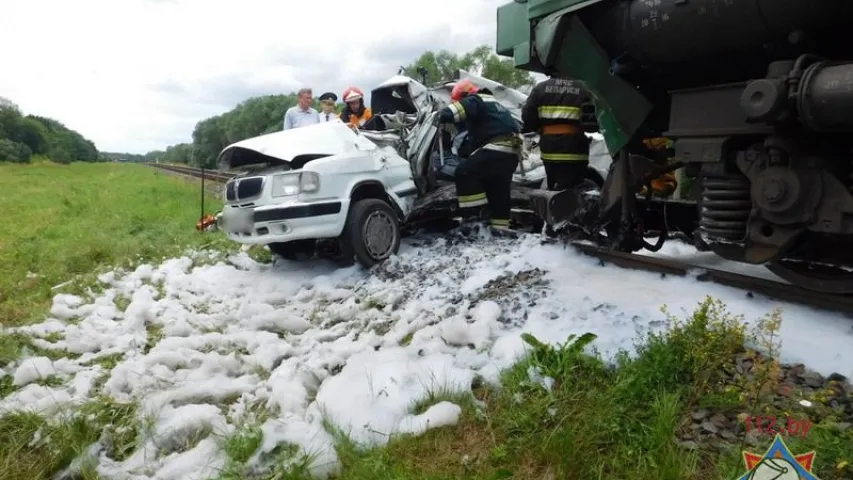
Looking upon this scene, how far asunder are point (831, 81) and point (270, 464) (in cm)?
313

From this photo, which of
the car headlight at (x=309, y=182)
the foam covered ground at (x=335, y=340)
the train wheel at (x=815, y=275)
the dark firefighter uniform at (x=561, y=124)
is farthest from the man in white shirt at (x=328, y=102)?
the train wheel at (x=815, y=275)

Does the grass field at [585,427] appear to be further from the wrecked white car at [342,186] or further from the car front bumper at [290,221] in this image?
the wrecked white car at [342,186]

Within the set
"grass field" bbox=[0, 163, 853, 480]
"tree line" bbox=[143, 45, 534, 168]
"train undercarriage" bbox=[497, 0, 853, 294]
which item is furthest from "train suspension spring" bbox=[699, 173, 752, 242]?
"tree line" bbox=[143, 45, 534, 168]

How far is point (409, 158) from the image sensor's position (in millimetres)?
6754

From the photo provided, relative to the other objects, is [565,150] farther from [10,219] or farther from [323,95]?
[10,219]

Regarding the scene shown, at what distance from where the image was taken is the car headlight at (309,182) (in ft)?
18.5

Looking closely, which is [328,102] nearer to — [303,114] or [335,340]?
[303,114]

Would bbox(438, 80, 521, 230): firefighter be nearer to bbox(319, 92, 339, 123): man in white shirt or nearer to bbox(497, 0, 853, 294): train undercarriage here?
bbox(497, 0, 853, 294): train undercarriage

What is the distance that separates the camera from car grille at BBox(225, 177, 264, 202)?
574 cm

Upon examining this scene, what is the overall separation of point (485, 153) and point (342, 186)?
1.56m

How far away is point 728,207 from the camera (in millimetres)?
3547

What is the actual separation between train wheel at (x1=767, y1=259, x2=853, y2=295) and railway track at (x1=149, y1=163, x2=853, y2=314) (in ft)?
0.16

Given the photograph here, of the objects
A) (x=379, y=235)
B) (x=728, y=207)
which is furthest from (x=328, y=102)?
(x=728, y=207)

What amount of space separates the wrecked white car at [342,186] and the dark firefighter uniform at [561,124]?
1.47 metres
